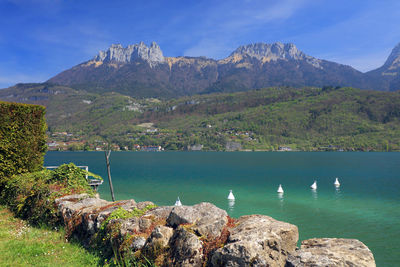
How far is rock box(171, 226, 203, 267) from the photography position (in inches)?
225

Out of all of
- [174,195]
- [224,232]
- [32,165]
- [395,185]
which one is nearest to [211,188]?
[174,195]

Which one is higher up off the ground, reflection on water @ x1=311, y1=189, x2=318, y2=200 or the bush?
the bush

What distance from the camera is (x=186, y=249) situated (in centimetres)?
587

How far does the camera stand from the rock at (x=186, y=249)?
5719 millimetres

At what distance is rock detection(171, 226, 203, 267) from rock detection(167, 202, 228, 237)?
239 millimetres

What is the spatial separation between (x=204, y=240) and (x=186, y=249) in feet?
1.46

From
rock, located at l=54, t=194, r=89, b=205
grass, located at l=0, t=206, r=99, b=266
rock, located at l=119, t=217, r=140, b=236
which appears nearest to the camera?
rock, located at l=119, t=217, r=140, b=236

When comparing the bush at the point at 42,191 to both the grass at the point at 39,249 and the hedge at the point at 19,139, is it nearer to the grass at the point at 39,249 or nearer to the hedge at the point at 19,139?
the grass at the point at 39,249

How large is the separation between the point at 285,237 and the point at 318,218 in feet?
69.2

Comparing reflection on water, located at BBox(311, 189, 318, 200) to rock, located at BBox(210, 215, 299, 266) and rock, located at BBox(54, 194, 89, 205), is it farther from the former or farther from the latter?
rock, located at BBox(210, 215, 299, 266)

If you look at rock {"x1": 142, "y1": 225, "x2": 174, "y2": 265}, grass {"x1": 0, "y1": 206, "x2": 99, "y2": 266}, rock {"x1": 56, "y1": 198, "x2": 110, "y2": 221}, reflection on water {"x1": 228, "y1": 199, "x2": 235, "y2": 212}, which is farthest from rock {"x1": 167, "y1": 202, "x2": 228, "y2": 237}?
reflection on water {"x1": 228, "y1": 199, "x2": 235, "y2": 212}

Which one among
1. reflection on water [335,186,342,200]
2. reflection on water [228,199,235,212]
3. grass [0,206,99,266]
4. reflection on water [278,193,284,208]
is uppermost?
grass [0,206,99,266]

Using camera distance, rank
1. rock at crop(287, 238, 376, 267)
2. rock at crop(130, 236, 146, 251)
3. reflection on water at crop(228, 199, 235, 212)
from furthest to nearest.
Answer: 1. reflection on water at crop(228, 199, 235, 212)
2. rock at crop(130, 236, 146, 251)
3. rock at crop(287, 238, 376, 267)

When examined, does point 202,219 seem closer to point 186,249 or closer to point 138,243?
point 186,249
